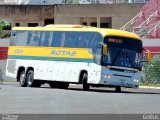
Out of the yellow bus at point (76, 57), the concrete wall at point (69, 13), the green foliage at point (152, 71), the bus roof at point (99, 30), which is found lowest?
the green foliage at point (152, 71)

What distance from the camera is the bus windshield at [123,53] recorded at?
32.2 meters

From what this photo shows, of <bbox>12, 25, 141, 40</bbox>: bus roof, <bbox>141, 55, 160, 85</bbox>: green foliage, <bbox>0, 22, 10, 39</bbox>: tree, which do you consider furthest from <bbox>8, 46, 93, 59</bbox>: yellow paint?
<bbox>0, 22, 10, 39</bbox>: tree

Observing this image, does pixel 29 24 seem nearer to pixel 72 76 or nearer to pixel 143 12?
pixel 143 12

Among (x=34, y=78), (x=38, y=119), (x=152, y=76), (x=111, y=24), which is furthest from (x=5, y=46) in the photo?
(x=38, y=119)

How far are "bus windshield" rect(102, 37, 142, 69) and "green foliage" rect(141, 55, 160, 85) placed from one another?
12593mm

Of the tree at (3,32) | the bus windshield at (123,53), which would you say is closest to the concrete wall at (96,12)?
the tree at (3,32)

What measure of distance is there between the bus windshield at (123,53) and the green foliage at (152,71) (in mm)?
12593

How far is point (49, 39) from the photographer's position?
3544 cm

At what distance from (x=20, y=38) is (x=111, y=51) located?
7226 millimetres

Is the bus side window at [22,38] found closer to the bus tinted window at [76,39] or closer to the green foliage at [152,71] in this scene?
the bus tinted window at [76,39]

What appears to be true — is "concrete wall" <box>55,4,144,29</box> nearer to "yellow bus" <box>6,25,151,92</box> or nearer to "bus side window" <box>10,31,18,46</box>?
"bus side window" <box>10,31,18,46</box>

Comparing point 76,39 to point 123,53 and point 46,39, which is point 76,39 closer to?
point 46,39

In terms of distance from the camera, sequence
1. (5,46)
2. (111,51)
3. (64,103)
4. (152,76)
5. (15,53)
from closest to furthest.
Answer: (64,103)
(111,51)
(15,53)
(152,76)
(5,46)

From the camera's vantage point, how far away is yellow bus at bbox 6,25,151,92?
3238 cm
